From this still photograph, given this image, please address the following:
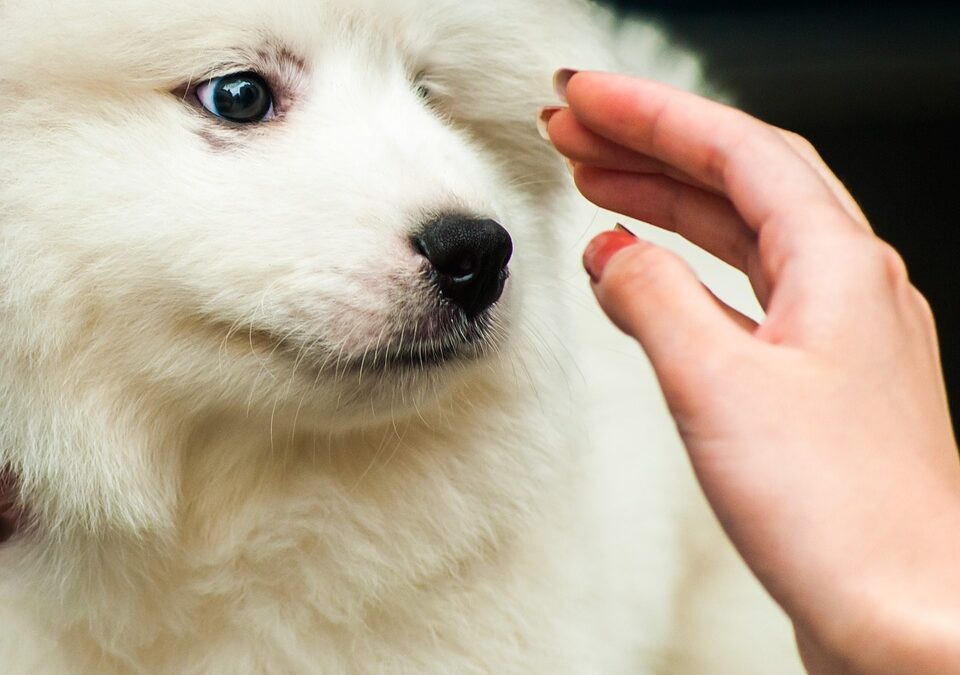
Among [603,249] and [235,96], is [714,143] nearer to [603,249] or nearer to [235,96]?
[603,249]

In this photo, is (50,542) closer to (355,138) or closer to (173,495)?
(173,495)

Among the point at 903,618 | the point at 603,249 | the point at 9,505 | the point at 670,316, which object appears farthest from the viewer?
the point at 9,505

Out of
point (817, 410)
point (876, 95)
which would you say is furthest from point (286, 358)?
point (876, 95)

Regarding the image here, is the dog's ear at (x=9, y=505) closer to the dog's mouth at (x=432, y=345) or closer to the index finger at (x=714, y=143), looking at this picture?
the dog's mouth at (x=432, y=345)

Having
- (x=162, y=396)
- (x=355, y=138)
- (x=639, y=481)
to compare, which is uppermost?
(x=355, y=138)

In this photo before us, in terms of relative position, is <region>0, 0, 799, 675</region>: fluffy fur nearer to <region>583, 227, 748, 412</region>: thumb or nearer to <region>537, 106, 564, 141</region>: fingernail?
<region>537, 106, 564, 141</region>: fingernail

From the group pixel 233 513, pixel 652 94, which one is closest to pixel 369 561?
pixel 233 513
